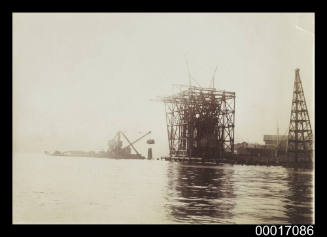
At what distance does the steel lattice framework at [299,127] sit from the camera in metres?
13.3

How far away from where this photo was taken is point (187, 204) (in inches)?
476

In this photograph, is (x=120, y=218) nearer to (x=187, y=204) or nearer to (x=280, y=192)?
(x=187, y=204)

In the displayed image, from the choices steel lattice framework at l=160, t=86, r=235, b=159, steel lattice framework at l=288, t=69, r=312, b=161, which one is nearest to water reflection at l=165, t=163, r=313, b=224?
steel lattice framework at l=288, t=69, r=312, b=161

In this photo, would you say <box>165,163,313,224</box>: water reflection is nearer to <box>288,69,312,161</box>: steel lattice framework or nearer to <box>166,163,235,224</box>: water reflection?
<box>166,163,235,224</box>: water reflection

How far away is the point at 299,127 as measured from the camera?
16672 mm

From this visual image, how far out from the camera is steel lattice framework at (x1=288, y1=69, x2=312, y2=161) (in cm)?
1327
